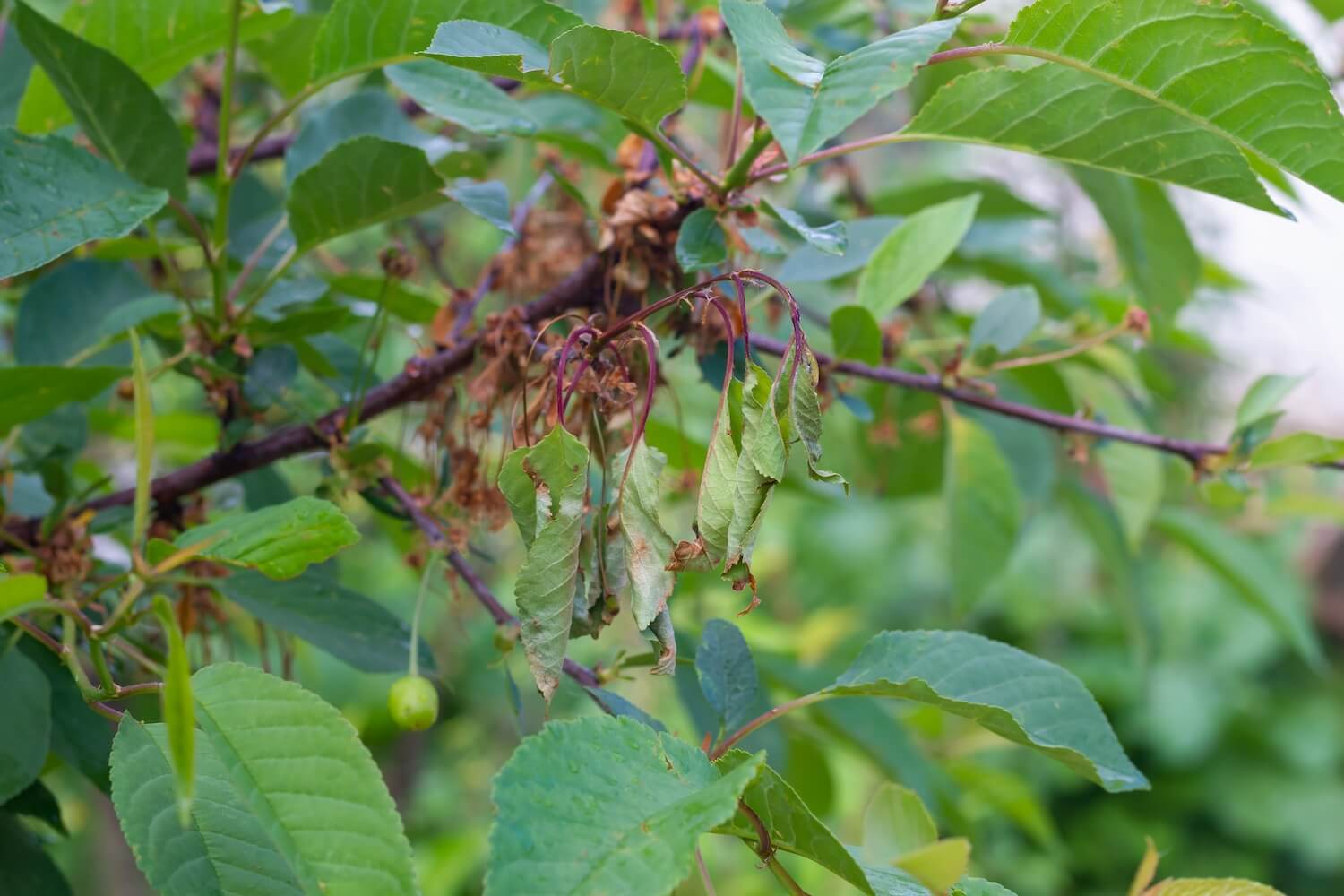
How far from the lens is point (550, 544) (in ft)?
1.19

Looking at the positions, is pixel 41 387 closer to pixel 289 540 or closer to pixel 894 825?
pixel 289 540

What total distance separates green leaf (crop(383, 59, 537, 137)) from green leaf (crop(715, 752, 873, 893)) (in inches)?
12.2

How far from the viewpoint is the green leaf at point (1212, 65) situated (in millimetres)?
376

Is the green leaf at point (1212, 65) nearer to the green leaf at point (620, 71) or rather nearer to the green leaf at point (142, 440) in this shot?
the green leaf at point (620, 71)

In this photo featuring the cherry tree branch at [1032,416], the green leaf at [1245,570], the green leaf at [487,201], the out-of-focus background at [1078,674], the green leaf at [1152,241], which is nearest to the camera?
the green leaf at [487,201]

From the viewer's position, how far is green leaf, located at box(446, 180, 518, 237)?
48 cm

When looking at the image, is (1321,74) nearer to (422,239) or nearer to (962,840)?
(962,840)

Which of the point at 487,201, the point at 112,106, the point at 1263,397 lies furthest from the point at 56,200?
the point at 1263,397

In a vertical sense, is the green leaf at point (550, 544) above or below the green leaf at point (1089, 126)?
below

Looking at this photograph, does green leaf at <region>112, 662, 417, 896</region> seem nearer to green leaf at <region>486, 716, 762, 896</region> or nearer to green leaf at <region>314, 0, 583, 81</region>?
green leaf at <region>486, 716, 762, 896</region>

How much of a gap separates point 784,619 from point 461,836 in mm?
1195

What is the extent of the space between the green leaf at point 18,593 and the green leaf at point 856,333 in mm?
387

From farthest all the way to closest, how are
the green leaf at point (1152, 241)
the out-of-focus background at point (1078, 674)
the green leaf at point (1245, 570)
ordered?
1. the out-of-focus background at point (1078, 674)
2. the green leaf at point (1245, 570)
3. the green leaf at point (1152, 241)

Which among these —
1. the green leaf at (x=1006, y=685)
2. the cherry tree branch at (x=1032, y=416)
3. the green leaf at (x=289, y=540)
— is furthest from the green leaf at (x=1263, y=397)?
the green leaf at (x=289, y=540)
